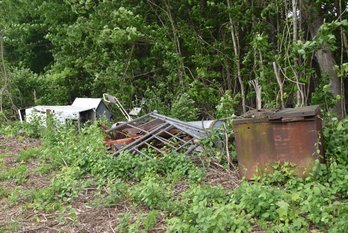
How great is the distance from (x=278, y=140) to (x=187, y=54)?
620cm

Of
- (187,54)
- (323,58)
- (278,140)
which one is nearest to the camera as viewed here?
(278,140)

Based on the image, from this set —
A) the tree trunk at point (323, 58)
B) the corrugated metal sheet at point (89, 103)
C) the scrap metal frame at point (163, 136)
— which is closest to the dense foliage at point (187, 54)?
the tree trunk at point (323, 58)

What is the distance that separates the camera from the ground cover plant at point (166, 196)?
11.5ft

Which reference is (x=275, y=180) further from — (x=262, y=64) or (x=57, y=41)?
(x=57, y=41)

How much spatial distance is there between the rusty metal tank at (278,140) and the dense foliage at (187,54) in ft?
3.41

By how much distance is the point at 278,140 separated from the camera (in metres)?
4.75

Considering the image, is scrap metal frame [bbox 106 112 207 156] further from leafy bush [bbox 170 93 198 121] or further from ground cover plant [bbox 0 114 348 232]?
leafy bush [bbox 170 93 198 121]

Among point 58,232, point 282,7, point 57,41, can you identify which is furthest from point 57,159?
point 57,41

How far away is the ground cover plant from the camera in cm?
349

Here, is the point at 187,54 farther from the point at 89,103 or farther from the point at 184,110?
the point at 89,103

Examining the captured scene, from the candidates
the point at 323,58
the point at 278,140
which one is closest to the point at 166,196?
the point at 278,140

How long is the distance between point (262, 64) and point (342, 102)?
5.18ft

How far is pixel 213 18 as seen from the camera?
9.73m

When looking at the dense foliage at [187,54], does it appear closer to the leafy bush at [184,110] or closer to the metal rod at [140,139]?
the leafy bush at [184,110]
